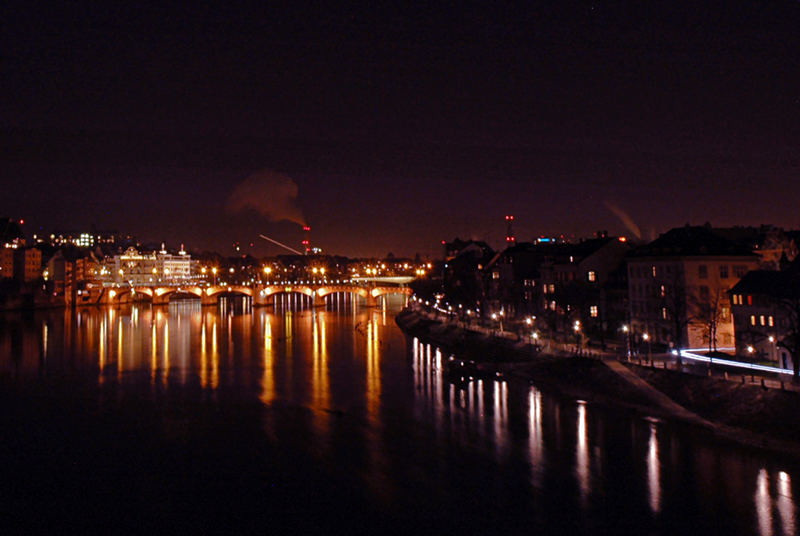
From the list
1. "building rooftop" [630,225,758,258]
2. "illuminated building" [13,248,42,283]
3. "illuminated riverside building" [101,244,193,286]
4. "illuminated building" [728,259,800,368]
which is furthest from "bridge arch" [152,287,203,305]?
"illuminated building" [728,259,800,368]

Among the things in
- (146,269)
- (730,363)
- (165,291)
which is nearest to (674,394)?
(730,363)

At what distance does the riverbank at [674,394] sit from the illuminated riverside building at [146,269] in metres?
82.3

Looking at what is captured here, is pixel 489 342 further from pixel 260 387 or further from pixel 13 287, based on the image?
pixel 13 287

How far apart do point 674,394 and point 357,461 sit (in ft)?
28.5

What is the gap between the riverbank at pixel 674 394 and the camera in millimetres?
13688

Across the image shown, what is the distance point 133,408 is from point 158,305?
52683mm

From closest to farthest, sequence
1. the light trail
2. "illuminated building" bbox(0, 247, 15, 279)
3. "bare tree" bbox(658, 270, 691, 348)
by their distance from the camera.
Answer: the light trail
"bare tree" bbox(658, 270, 691, 348)
"illuminated building" bbox(0, 247, 15, 279)

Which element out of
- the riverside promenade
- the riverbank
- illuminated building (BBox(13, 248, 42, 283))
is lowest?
the riverbank

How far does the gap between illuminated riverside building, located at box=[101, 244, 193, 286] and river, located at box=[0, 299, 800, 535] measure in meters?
77.7

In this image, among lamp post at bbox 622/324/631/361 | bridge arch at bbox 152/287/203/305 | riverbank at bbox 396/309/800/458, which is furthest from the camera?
bridge arch at bbox 152/287/203/305

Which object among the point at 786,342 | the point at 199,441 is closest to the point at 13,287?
the point at 199,441

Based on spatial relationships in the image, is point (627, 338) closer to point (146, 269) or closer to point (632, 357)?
point (632, 357)

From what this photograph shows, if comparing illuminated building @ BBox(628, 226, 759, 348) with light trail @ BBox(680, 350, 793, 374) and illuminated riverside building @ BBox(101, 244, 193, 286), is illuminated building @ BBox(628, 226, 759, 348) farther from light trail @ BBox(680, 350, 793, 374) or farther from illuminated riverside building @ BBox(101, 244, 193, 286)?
illuminated riverside building @ BBox(101, 244, 193, 286)

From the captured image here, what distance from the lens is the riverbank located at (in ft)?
44.9
